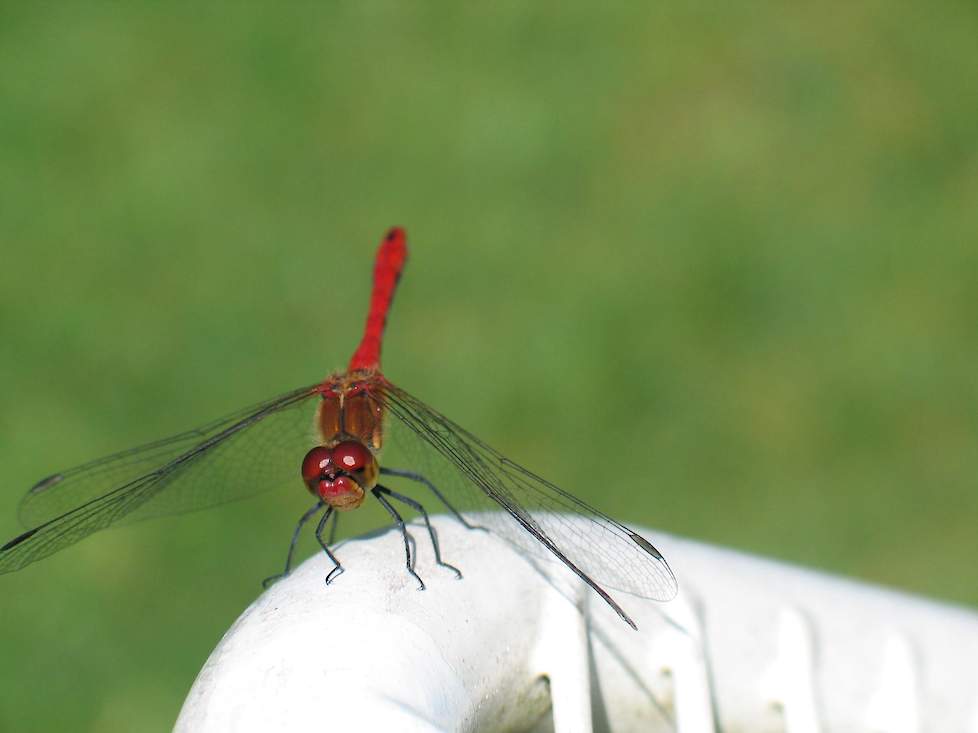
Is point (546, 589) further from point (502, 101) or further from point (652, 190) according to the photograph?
point (502, 101)

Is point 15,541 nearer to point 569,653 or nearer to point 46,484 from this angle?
point 46,484

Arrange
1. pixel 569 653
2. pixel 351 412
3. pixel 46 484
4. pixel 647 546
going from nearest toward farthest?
pixel 569 653 < pixel 647 546 < pixel 351 412 < pixel 46 484

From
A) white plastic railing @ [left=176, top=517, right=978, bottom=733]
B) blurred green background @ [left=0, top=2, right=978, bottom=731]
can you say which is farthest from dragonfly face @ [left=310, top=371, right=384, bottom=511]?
blurred green background @ [left=0, top=2, right=978, bottom=731]

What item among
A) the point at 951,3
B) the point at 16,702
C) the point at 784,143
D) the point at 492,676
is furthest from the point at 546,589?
the point at 951,3

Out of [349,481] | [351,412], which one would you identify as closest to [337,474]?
[349,481]

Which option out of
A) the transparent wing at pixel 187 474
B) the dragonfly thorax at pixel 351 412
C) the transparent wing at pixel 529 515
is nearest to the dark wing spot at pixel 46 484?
the transparent wing at pixel 187 474

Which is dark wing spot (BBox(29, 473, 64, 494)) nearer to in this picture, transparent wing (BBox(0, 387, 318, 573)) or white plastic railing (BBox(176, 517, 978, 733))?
transparent wing (BBox(0, 387, 318, 573))
